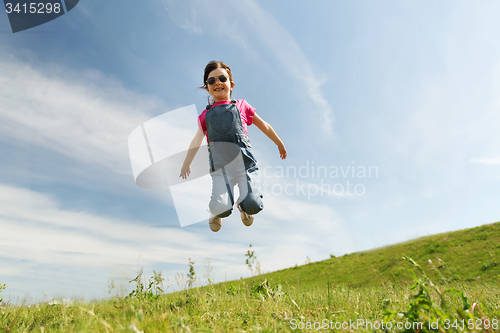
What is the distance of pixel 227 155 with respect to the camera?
5078mm

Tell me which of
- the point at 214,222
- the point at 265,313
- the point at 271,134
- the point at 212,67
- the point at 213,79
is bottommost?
the point at 265,313

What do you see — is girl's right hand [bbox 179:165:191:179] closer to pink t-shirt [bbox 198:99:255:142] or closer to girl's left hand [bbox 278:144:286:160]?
pink t-shirt [bbox 198:99:255:142]

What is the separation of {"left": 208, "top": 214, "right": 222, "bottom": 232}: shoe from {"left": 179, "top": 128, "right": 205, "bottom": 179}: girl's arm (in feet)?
4.22

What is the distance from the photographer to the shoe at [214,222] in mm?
4750

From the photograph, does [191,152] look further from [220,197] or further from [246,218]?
[246,218]

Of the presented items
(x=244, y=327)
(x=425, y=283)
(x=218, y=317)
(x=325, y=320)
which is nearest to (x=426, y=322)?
(x=425, y=283)

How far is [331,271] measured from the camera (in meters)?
24.8

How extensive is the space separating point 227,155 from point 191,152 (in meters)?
0.96

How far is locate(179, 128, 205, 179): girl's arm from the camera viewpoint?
563cm

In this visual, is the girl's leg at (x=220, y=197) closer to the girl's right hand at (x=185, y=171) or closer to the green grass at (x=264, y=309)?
the girl's right hand at (x=185, y=171)

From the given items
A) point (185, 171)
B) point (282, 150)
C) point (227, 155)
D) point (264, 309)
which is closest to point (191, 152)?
point (185, 171)

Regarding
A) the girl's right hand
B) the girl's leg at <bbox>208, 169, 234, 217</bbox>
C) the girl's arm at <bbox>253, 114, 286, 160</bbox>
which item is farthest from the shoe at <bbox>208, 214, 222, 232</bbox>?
the girl's arm at <bbox>253, 114, 286, 160</bbox>

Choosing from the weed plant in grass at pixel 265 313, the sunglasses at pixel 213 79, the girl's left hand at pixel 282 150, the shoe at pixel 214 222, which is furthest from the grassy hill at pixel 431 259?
the sunglasses at pixel 213 79

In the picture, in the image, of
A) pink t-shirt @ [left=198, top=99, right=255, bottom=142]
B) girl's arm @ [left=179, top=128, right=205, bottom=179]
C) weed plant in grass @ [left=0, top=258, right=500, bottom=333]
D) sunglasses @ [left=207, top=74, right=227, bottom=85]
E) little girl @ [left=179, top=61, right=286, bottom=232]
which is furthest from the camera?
girl's arm @ [left=179, top=128, right=205, bottom=179]
